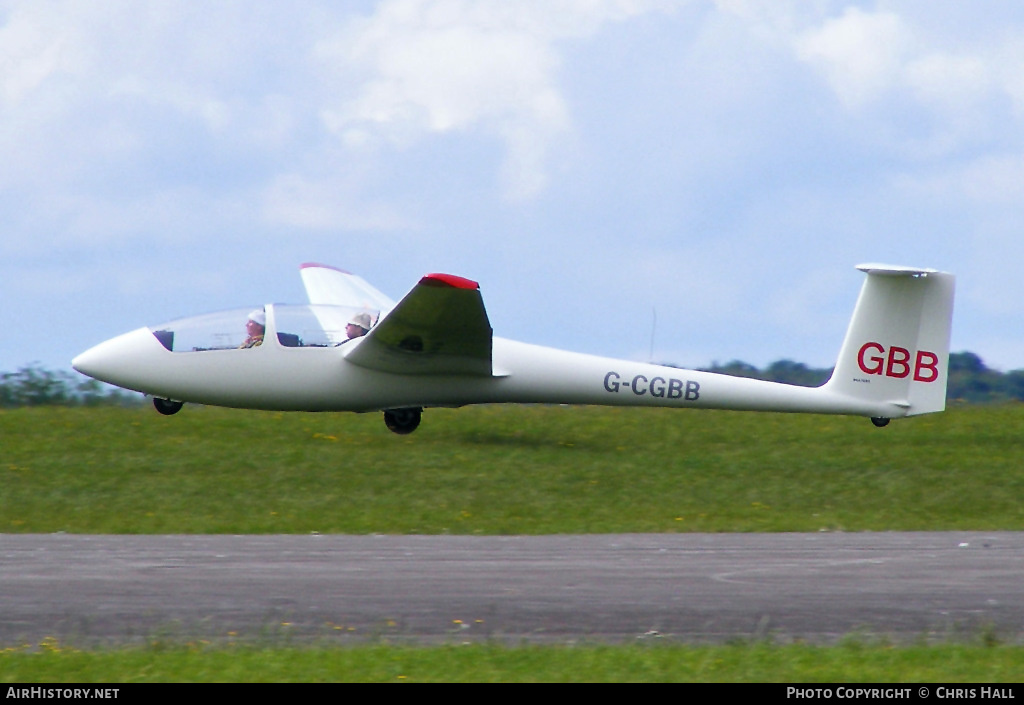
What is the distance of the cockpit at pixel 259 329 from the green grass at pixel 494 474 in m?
1.57

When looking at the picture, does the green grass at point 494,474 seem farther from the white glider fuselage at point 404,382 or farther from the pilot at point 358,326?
the pilot at point 358,326

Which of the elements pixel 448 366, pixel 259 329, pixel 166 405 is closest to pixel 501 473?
pixel 448 366

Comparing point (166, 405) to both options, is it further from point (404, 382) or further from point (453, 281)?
point (453, 281)

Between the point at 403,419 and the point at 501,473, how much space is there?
3299mm

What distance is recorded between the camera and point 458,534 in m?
16.1

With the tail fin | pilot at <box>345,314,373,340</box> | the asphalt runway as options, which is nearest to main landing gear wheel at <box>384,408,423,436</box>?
pilot at <box>345,314,373,340</box>

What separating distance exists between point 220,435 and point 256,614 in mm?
12328

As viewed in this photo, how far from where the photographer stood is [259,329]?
21.2m

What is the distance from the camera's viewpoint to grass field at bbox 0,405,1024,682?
17.2 meters
